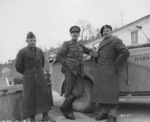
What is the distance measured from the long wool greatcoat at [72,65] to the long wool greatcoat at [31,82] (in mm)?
531

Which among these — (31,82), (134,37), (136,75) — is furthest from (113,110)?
(134,37)

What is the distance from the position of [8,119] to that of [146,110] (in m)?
3.33

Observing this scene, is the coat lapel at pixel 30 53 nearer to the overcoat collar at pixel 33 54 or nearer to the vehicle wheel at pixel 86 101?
the overcoat collar at pixel 33 54

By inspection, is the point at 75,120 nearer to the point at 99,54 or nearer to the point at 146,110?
the point at 99,54

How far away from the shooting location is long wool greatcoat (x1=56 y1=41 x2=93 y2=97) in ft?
15.8

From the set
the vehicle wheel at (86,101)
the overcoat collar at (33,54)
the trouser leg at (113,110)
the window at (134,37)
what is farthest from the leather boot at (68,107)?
the window at (134,37)

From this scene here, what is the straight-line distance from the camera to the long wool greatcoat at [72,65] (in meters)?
4.80

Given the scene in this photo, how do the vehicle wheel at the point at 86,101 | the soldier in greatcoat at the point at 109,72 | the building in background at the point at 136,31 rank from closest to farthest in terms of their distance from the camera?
1. the soldier in greatcoat at the point at 109,72
2. the vehicle wheel at the point at 86,101
3. the building in background at the point at 136,31

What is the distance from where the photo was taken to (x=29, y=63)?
4.54 m

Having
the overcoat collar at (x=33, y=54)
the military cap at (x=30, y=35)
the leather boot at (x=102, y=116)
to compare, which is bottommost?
the leather boot at (x=102, y=116)

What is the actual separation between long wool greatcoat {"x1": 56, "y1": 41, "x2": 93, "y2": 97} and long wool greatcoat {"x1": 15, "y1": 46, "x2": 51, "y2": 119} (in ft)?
1.74

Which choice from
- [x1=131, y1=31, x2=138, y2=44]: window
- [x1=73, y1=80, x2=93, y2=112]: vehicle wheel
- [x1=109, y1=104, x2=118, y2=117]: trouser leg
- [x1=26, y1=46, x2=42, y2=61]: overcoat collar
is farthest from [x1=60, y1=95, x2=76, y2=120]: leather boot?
[x1=131, y1=31, x2=138, y2=44]: window

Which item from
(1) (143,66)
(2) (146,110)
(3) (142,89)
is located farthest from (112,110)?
(2) (146,110)

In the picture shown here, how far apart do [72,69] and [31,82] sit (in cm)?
91
